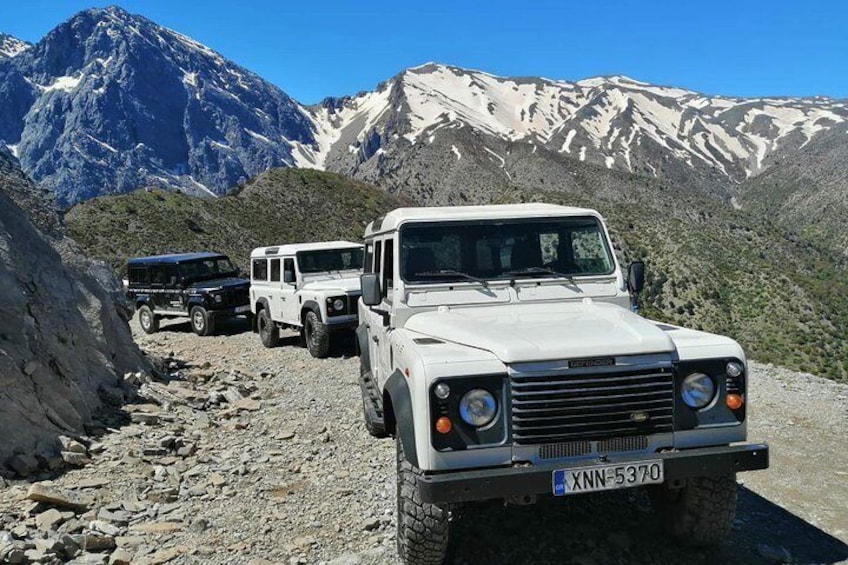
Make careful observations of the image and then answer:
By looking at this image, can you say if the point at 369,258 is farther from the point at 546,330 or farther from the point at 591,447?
the point at 591,447

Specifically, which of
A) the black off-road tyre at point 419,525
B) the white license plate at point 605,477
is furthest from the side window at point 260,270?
the white license plate at point 605,477

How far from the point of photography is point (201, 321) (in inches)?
659

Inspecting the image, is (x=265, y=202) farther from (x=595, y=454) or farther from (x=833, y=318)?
(x=595, y=454)

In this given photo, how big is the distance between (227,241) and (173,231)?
12.2 feet

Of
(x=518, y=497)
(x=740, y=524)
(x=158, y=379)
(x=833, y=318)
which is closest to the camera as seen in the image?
(x=518, y=497)

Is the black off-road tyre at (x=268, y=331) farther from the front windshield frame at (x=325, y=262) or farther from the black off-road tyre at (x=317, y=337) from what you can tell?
the black off-road tyre at (x=317, y=337)

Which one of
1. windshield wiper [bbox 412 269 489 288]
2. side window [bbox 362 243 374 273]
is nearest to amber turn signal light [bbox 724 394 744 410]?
windshield wiper [bbox 412 269 489 288]

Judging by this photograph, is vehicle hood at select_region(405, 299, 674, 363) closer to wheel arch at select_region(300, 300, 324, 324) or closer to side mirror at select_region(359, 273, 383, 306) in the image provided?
side mirror at select_region(359, 273, 383, 306)

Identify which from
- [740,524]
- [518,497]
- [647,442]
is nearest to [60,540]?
[518,497]

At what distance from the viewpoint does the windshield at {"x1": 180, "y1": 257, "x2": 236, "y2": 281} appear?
1781cm

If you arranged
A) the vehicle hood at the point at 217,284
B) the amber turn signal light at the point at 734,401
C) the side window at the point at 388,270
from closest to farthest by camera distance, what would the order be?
the amber turn signal light at the point at 734,401, the side window at the point at 388,270, the vehicle hood at the point at 217,284

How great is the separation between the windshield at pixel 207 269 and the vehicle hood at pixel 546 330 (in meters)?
14.0

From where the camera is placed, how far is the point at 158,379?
34.2 ft

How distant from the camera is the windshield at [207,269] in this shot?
17812 mm
